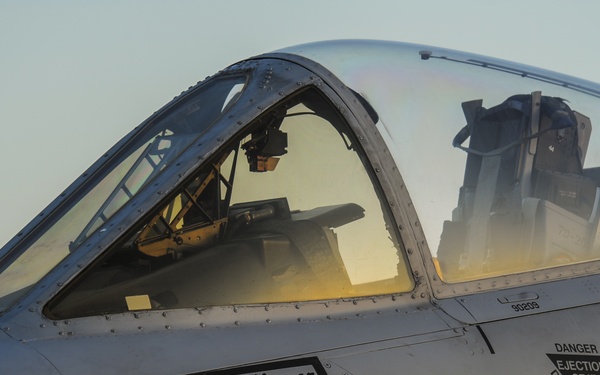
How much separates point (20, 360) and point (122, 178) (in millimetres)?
1677

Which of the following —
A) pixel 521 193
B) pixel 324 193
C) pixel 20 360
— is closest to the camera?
pixel 20 360

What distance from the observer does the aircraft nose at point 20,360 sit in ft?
14.0

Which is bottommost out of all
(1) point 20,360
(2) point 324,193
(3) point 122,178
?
(1) point 20,360

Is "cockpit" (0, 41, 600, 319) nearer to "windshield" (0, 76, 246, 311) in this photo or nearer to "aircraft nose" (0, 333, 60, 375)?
"windshield" (0, 76, 246, 311)

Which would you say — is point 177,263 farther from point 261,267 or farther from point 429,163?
point 429,163

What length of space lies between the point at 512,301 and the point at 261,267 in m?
1.56

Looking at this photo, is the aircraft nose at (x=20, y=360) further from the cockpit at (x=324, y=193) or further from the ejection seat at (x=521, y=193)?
the ejection seat at (x=521, y=193)

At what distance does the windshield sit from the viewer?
5191mm

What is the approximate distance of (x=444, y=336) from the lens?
210 inches

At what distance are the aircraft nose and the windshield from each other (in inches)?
16.9

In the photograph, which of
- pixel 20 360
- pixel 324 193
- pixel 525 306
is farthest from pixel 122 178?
pixel 525 306

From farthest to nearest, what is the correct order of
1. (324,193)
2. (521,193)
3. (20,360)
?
(521,193) < (324,193) < (20,360)

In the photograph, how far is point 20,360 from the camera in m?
4.34

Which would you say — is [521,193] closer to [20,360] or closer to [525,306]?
[525,306]
